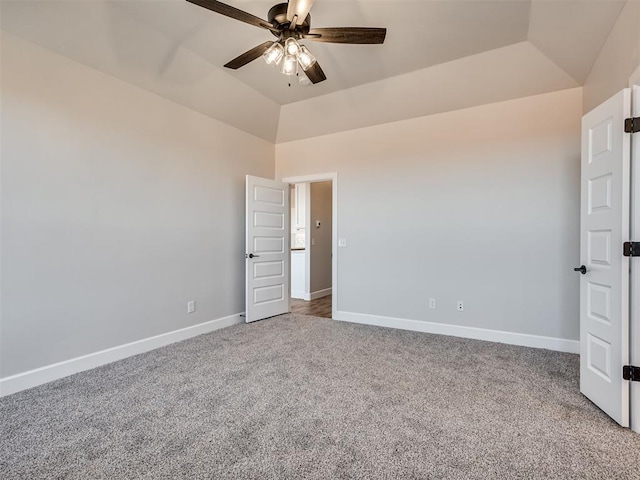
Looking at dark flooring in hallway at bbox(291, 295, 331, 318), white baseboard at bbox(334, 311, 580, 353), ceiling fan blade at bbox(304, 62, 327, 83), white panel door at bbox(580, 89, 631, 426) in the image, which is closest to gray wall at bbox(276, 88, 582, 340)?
white baseboard at bbox(334, 311, 580, 353)

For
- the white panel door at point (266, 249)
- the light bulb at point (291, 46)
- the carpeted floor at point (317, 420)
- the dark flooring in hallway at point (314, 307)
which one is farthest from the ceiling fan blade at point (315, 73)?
the dark flooring in hallway at point (314, 307)

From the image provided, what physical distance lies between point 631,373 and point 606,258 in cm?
71

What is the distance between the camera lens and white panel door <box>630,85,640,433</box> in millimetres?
1776

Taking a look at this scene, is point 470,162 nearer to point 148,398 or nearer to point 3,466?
point 148,398

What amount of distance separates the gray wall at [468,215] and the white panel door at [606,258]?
3.52ft

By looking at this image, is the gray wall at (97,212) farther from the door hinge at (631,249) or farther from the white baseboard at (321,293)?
the door hinge at (631,249)

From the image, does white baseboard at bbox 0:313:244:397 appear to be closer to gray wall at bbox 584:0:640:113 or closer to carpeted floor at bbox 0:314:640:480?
carpeted floor at bbox 0:314:640:480

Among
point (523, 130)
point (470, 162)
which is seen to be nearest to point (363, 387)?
point (470, 162)

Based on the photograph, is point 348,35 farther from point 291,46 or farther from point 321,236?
point 321,236

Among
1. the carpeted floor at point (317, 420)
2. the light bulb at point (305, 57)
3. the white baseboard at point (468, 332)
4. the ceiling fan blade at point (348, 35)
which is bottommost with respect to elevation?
the carpeted floor at point (317, 420)

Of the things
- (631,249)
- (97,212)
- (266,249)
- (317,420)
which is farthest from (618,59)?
(97,212)

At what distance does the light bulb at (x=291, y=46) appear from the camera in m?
2.10

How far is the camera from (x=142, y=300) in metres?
3.11

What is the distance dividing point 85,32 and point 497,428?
418cm
